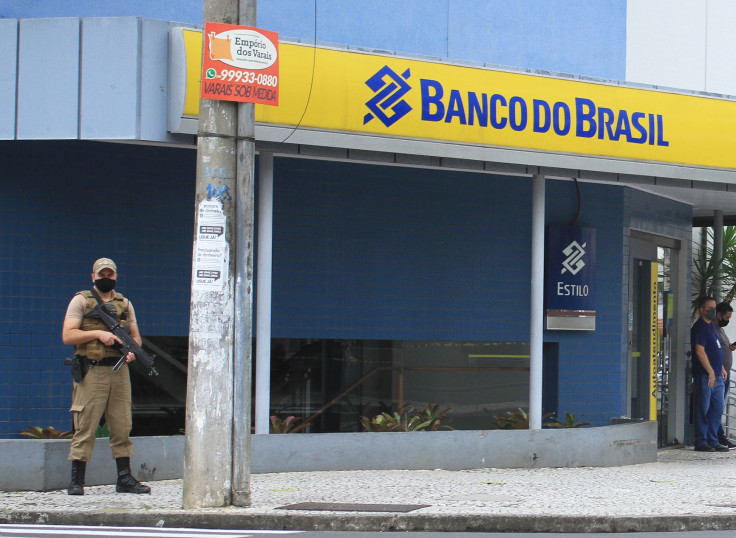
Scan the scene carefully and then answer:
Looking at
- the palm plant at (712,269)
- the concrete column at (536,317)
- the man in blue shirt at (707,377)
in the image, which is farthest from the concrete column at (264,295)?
the palm plant at (712,269)

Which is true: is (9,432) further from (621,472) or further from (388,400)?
(621,472)

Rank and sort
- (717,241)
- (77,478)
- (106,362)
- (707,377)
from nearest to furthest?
(77,478) < (106,362) < (707,377) < (717,241)

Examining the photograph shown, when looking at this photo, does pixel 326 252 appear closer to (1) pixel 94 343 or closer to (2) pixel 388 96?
(2) pixel 388 96

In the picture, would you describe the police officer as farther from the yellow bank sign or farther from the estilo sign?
the estilo sign

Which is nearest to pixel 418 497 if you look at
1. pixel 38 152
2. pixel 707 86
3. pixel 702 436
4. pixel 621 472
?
pixel 621 472

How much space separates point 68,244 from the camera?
10.2m

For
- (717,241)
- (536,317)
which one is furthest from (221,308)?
(717,241)

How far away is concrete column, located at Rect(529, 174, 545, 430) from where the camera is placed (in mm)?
11383

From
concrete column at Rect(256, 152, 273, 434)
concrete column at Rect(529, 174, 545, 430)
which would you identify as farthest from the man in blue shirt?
concrete column at Rect(256, 152, 273, 434)

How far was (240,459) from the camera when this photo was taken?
8086mm

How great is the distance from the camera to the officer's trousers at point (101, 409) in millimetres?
8695

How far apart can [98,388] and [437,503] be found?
2.81m

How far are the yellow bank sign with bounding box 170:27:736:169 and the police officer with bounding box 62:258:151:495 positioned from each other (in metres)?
2.10

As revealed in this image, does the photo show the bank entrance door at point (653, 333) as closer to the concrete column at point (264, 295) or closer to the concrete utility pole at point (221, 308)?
the concrete column at point (264, 295)
